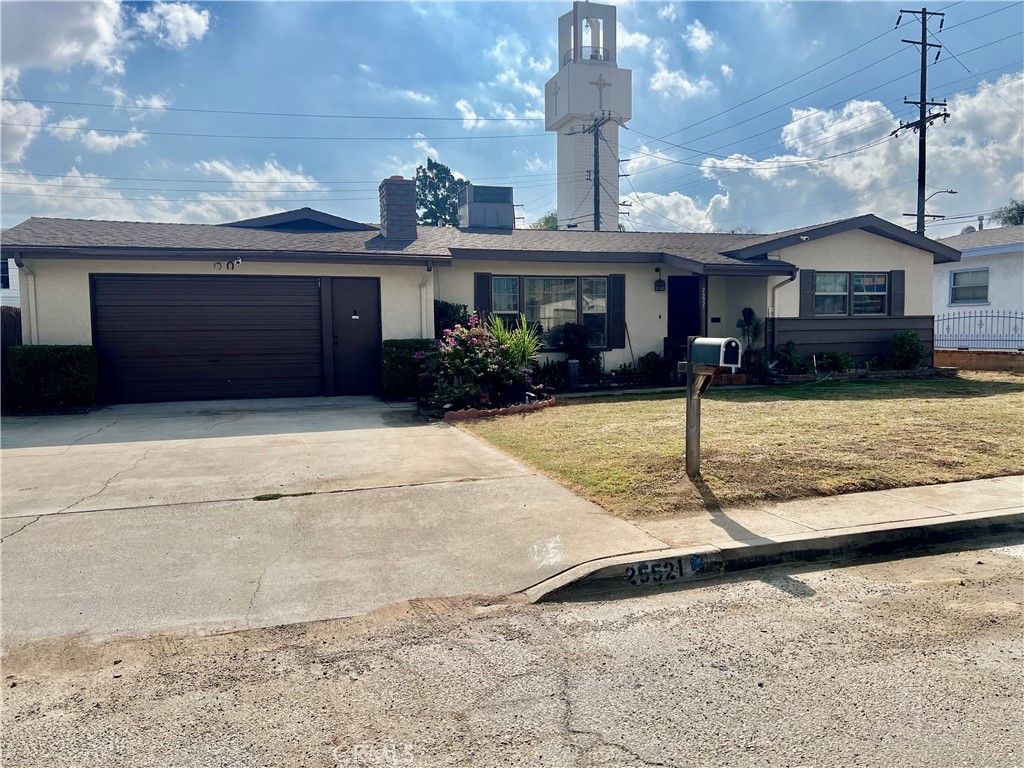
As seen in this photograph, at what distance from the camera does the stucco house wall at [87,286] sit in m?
11.6

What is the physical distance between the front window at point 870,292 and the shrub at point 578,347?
20.1 ft

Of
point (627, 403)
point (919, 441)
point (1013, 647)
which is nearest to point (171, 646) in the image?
point (1013, 647)

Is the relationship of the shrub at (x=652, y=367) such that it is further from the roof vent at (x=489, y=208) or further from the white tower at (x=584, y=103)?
the white tower at (x=584, y=103)

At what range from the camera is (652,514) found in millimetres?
5324

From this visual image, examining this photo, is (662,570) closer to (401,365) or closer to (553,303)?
(401,365)

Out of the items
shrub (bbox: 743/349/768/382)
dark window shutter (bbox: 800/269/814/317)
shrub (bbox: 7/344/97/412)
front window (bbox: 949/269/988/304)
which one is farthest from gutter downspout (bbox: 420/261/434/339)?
front window (bbox: 949/269/988/304)

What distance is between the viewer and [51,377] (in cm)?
1102

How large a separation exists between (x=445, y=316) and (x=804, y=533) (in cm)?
992

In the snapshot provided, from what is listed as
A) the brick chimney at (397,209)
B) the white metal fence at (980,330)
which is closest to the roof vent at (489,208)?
the brick chimney at (397,209)

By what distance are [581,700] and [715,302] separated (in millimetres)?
14358

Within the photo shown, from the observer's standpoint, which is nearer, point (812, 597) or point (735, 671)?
point (735, 671)

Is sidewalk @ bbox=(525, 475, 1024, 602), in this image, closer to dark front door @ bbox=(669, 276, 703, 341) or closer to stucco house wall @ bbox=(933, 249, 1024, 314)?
dark front door @ bbox=(669, 276, 703, 341)

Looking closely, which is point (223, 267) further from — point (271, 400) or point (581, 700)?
point (581, 700)

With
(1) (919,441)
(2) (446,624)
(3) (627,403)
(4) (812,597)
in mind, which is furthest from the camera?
(3) (627,403)
